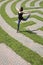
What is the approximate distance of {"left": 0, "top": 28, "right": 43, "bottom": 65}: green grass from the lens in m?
11.0

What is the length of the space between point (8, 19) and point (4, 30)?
364cm

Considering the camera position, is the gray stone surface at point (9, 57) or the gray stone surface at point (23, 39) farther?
the gray stone surface at point (23, 39)

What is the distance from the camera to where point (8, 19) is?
19.8 metres

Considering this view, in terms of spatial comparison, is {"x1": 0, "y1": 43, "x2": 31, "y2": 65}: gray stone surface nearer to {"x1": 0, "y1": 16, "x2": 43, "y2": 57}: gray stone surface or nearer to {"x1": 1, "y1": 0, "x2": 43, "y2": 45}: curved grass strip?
{"x1": 0, "y1": 16, "x2": 43, "y2": 57}: gray stone surface

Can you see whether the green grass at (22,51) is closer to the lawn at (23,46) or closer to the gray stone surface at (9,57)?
the lawn at (23,46)

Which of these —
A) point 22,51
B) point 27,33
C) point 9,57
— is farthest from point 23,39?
point 9,57

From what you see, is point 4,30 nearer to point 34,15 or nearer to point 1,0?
point 34,15

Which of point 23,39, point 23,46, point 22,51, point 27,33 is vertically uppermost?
point 22,51

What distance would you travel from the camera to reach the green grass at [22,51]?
1103cm

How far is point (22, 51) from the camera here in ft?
39.8

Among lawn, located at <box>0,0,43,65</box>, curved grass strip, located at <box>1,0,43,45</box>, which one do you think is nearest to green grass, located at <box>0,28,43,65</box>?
lawn, located at <box>0,0,43,65</box>

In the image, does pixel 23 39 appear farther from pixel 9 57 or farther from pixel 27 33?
pixel 9 57

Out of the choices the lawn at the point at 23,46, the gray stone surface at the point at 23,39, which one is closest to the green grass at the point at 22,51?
the lawn at the point at 23,46

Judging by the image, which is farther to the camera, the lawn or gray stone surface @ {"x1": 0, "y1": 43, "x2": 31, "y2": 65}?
the lawn
